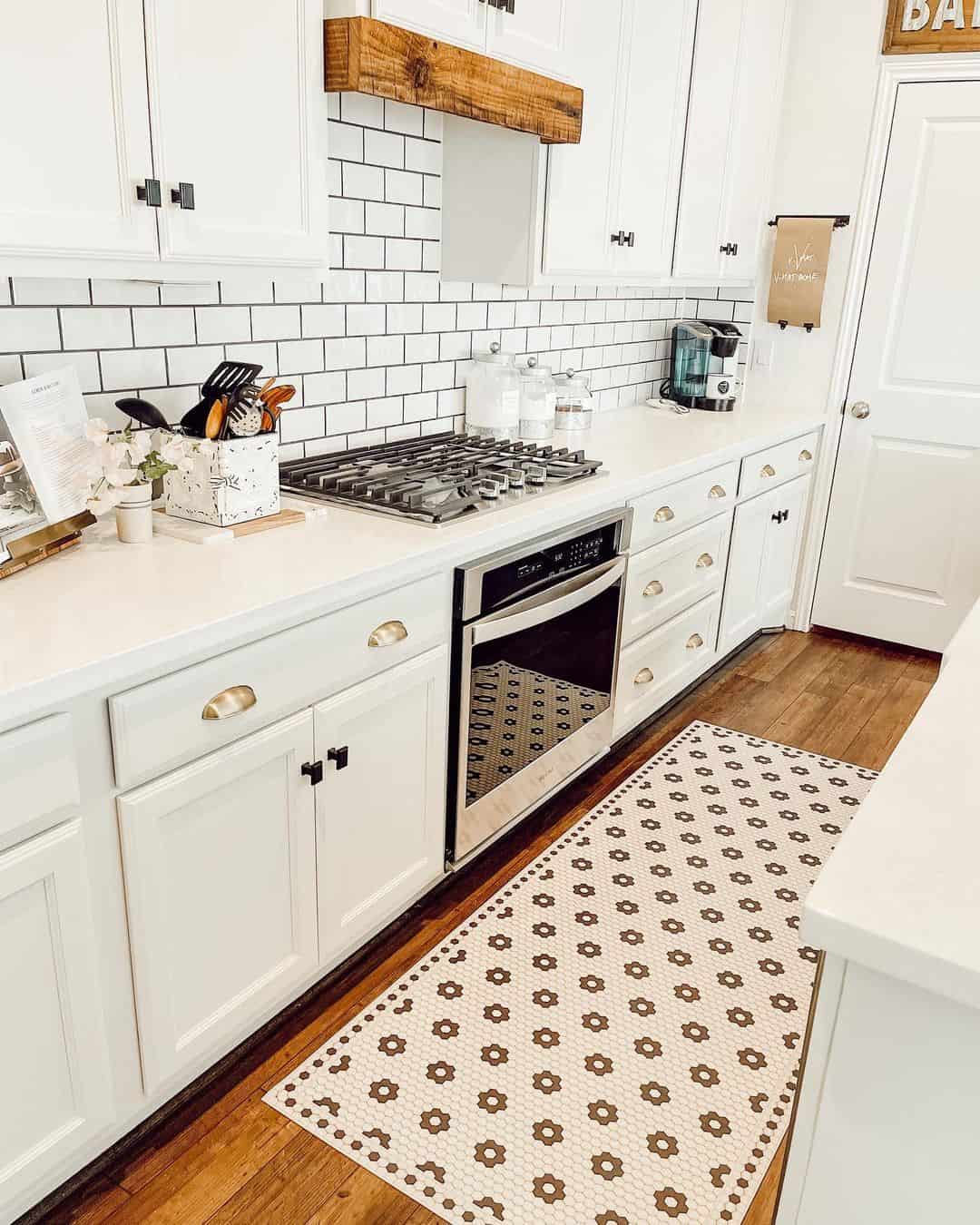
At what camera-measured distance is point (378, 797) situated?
2008mm

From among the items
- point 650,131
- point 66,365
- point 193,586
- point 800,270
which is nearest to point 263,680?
point 193,586

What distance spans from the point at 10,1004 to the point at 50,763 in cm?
34

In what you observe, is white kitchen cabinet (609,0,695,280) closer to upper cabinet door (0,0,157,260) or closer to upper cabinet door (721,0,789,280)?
upper cabinet door (721,0,789,280)

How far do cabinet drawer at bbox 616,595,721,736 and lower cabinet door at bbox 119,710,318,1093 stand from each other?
1.35 meters

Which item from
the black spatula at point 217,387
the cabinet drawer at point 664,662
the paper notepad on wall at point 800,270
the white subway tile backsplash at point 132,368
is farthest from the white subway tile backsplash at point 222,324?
the paper notepad on wall at point 800,270

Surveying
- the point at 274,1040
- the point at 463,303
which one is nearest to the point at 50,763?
the point at 274,1040

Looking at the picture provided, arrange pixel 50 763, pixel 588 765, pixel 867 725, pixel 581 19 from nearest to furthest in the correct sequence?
1. pixel 50 763
2. pixel 581 19
3. pixel 588 765
4. pixel 867 725

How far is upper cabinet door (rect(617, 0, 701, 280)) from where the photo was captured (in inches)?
112

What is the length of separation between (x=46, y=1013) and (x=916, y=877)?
1.18 metres

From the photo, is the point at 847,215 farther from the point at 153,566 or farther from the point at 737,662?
the point at 153,566

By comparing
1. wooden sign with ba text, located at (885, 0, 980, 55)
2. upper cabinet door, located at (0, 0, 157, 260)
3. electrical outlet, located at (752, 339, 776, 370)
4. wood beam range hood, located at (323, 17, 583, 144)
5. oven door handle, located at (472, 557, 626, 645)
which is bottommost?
oven door handle, located at (472, 557, 626, 645)

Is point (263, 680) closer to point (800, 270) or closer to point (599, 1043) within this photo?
point (599, 1043)

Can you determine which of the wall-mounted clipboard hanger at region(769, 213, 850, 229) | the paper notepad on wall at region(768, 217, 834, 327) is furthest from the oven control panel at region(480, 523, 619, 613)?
the wall-mounted clipboard hanger at region(769, 213, 850, 229)

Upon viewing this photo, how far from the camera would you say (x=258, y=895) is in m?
1.75
